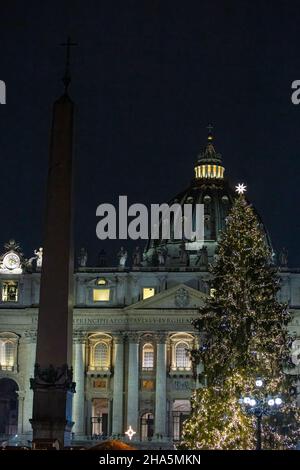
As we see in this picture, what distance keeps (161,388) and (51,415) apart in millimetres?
66453

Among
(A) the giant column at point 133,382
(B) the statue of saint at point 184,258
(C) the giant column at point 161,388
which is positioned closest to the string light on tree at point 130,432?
(A) the giant column at point 133,382

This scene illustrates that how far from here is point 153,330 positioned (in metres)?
103

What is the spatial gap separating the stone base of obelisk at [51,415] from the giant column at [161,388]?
214 feet

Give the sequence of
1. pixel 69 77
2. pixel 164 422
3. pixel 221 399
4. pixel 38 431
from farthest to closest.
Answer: pixel 164 422 → pixel 221 399 → pixel 69 77 → pixel 38 431

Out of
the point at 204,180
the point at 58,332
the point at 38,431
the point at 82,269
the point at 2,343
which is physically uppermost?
the point at 204,180

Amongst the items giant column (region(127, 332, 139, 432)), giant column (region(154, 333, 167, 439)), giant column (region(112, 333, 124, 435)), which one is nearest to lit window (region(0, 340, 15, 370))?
giant column (region(112, 333, 124, 435))

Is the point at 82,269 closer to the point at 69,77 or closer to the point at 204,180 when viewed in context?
the point at 204,180

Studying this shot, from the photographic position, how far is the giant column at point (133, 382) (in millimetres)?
101750

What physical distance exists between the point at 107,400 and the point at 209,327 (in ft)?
166

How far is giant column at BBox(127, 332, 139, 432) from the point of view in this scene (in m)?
102

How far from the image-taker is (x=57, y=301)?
36875mm

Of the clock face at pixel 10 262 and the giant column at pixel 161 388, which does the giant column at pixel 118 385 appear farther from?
the clock face at pixel 10 262

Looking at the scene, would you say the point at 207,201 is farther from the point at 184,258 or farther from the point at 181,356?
the point at 181,356

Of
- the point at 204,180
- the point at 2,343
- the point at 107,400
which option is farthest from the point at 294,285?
the point at 204,180
